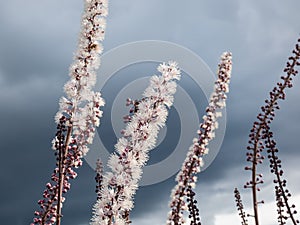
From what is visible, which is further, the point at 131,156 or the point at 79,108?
the point at 79,108

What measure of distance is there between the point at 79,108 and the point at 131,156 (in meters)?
2.35

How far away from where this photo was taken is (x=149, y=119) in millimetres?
5621

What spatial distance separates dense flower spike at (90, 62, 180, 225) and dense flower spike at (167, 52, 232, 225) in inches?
65.0

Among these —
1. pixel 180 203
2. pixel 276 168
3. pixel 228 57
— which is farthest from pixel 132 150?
pixel 276 168

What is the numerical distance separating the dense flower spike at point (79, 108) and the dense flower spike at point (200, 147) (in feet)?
5.41

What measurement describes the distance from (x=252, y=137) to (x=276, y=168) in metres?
1.29

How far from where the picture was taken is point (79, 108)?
7441 millimetres

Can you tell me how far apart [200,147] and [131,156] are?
2.20 metres

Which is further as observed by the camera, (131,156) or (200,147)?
(200,147)

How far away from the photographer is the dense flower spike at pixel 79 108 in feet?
23.7

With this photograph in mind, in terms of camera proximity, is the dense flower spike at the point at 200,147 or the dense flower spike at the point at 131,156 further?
the dense flower spike at the point at 200,147

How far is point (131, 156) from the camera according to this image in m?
5.38

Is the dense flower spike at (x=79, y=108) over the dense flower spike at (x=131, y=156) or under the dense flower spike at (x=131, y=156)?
over

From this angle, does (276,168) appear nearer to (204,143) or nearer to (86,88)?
(204,143)
